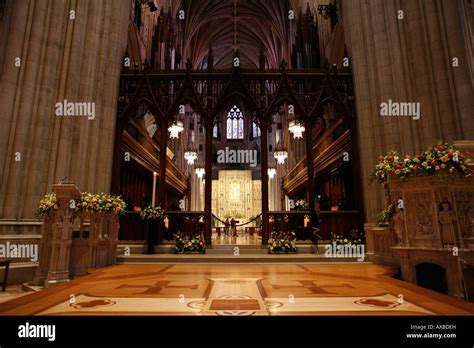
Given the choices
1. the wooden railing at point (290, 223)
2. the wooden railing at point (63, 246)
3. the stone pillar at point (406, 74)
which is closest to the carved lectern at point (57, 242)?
the wooden railing at point (63, 246)

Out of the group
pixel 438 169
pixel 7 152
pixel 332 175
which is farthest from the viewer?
pixel 332 175

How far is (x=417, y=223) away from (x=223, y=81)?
24.9ft

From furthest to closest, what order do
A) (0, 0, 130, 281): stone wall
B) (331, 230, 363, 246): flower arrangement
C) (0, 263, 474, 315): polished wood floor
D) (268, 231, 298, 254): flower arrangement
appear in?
(331, 230, 363, 246): flower arrangement → (268, 231, 298, 254): flower arrangement → (0, 0, 130, 281): stone wall → (0, 263, 474, 315): polished wood floor

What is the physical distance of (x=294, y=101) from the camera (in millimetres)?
9469

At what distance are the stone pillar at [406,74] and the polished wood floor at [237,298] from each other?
4.02 metres

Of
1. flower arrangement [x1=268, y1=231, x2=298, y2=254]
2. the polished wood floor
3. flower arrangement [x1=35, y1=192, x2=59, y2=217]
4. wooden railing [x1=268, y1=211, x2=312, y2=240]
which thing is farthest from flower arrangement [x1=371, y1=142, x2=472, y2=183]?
flower arrangement [x1=35, y1=192, x2=59, y2=217]

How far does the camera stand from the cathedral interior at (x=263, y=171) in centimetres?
355

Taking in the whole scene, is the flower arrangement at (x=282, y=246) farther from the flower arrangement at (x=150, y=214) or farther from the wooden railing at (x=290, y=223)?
the flower arrangement at (x=150, y=214)

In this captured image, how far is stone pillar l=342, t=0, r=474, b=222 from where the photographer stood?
19.7 feet

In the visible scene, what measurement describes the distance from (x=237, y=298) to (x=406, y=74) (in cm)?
743

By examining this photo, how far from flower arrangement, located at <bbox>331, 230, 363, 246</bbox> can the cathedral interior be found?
0.19 ft

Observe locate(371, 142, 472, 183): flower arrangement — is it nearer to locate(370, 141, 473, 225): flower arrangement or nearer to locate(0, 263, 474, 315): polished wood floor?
locate(370, 141, 473, 225): flower arrangement
